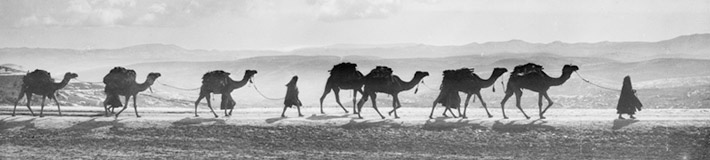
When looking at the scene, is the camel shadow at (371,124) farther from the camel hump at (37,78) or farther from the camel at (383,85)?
the camel hump at (37,78)

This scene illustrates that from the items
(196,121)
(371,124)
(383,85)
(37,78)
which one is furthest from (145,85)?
(371,124)

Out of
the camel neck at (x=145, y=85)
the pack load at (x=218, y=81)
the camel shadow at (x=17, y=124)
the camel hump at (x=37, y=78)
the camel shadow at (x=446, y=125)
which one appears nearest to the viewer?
the camel shadow at (x=446, y=125)

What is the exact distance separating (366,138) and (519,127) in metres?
4.22

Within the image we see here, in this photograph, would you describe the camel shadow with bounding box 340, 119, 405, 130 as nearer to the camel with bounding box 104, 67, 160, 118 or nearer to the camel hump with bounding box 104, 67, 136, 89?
the camel with bounding box 104, 67, 160, 118

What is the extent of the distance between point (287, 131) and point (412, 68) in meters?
82.5

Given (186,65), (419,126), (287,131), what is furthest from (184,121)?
(186,65)

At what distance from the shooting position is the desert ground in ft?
62.9

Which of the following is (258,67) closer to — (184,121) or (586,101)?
(586,101)

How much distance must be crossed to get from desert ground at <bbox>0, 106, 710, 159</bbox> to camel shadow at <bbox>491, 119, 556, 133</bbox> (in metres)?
0.03

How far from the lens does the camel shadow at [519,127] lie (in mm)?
20438

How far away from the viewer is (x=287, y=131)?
2202 centimetres

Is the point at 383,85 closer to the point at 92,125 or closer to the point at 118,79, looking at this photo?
the point at 118,79

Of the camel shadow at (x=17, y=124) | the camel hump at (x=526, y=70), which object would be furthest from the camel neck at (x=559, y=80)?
the camel shadow at (x=17, y=124)

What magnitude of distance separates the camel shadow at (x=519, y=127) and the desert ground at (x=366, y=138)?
0.03 metres
